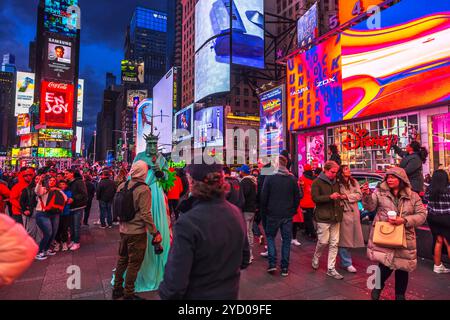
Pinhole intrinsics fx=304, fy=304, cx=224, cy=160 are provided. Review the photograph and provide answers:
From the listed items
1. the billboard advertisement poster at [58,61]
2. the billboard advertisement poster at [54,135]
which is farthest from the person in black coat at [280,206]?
the billboard advertisement poster at [54,135]

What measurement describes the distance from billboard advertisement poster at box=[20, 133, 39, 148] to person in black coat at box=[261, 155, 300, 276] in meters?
84.6

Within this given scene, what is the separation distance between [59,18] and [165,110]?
30.3 m

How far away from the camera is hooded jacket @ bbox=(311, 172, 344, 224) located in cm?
540

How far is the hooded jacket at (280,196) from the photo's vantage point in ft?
18.2

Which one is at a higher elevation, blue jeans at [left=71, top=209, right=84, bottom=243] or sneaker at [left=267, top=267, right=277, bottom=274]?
blue jeans at [left=71, top=209, right=84, bottom=243]

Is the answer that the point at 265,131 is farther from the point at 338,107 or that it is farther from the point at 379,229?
the point at 379,229

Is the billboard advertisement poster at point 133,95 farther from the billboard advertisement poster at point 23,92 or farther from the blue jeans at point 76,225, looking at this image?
the blue jeans at point 76,225

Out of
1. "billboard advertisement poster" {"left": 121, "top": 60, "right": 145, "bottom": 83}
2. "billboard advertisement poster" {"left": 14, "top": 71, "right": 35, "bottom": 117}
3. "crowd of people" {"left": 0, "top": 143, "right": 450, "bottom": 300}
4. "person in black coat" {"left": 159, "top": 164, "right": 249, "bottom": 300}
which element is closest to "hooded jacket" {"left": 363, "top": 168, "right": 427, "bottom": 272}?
"crowd of people" {"left": 0, "top": 143, "right": 450, "bottom": 300}

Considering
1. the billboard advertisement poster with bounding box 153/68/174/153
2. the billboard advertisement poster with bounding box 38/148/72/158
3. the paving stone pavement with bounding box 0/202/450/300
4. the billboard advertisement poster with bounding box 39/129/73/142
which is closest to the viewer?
the paving stone pavement with bounding box 0/202/450/300

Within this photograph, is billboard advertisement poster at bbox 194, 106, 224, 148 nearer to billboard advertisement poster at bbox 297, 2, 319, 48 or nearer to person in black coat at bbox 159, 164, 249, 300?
billboard advertisement poster at bbox 297, 2, 319, 48

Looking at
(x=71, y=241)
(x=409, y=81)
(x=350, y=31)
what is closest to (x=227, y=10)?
Result: (x=350, y=31)

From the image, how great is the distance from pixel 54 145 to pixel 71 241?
68.5 m

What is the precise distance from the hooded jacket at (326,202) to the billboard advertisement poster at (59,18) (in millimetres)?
74562

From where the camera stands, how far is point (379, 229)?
3.78m
